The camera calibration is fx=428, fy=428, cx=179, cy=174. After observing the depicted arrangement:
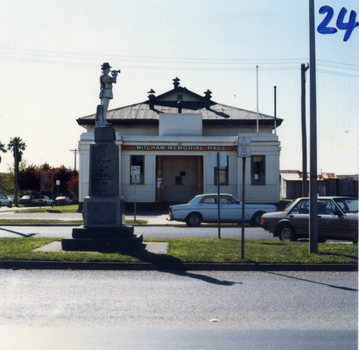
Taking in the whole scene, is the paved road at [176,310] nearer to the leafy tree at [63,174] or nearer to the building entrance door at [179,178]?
the building entrance door at [179,178]

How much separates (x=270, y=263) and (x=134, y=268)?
2.84m

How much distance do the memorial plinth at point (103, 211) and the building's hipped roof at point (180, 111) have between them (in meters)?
23.4

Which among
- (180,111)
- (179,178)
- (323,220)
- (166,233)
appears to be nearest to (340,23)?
(323,220)

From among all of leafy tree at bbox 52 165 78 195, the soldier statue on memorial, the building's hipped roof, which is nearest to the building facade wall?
the building's hipped roof

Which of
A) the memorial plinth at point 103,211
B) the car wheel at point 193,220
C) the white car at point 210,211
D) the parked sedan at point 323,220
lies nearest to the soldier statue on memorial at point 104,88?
the memorial plinth at point 103,211

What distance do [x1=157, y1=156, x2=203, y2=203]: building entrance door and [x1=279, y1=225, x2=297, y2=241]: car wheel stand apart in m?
21.3

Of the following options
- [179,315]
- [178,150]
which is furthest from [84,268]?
[178,150]

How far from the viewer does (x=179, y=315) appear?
5664 mm

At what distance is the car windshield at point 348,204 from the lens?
491 inches

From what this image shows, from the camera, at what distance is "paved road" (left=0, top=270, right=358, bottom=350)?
4.70 m

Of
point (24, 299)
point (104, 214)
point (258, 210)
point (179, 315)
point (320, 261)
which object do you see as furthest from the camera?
point (258, 210)

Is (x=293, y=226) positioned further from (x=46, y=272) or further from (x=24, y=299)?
(x=24, y=299)

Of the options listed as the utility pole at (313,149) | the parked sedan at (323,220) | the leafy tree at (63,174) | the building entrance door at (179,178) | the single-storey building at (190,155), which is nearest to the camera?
the utility pole at (313,149)

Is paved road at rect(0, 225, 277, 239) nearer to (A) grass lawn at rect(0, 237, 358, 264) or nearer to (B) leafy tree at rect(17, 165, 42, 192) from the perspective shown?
(A) grass lawn at rect(0, 237, 358, 264)
